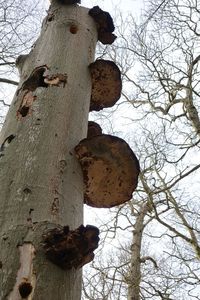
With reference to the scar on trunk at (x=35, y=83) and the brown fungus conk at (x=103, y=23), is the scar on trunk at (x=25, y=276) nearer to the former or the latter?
the scar on trunk at (x=35, y=83)

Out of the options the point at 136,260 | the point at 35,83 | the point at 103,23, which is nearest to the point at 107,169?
the point at 35,83

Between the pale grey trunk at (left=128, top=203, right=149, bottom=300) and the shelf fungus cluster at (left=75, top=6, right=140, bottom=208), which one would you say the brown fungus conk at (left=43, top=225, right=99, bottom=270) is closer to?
the shelf fungus cluster at (left=75, top=6, right=140, bottom=208)

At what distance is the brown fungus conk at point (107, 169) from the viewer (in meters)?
1.44

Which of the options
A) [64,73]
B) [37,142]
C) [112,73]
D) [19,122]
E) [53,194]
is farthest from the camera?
[112,73]

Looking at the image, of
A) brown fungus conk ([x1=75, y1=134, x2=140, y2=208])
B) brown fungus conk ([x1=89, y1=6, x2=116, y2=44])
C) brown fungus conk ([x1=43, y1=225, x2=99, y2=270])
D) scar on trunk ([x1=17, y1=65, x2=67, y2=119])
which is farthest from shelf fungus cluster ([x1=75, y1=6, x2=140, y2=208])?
brown fungus conk ([x1=89, y1=6, x2=116, y2=44])

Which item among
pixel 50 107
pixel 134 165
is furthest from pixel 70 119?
pixel 134 165

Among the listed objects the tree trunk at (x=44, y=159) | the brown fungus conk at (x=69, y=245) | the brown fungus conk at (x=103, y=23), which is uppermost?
the brown fungus conk at (x=103, y=23)

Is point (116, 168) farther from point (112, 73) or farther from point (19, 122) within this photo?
point (112, 73)

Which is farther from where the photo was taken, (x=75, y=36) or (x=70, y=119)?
(x=75, y=36)

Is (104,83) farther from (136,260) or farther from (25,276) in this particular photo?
(136,260)

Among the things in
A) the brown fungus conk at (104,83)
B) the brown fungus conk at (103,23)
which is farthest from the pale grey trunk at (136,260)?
the brown fungus conk at (104,83)

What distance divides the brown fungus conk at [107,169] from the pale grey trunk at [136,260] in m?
6.28

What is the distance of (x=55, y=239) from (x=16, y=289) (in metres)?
0.16

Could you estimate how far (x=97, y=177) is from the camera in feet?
4.98
